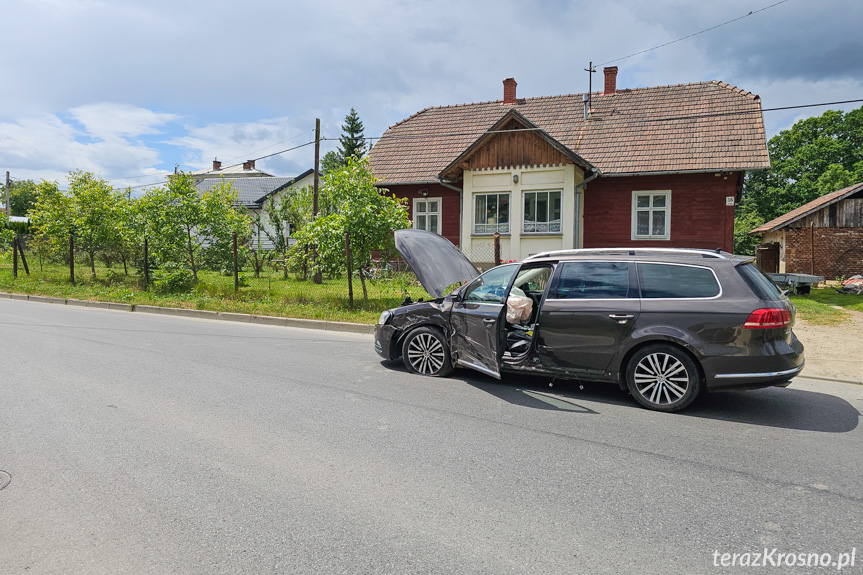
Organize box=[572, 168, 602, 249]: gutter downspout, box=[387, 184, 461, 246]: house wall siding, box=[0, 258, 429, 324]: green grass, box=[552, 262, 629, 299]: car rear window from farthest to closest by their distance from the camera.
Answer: box=[387, 184, 461, 246]: house wall siding → box=[572, 168, 602, 249]: gutter downspout → box=[0, 258, 429, 324]: green grass → box=[552, 262, 629, 299]: car rear window

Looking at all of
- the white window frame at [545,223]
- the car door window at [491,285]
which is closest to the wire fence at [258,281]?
the white window frame at [545,223]

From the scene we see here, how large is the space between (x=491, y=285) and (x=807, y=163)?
201 ft

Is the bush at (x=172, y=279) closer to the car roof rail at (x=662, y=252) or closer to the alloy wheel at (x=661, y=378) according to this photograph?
the car roof rail at (x=662, y=252)

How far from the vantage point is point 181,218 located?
54.4ft

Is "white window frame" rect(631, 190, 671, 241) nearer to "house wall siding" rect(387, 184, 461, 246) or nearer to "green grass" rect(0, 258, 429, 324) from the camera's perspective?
"house wall siding" rect(387, 184, 461, 246)

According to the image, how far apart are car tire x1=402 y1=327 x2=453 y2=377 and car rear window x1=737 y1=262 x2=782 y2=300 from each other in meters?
3.49

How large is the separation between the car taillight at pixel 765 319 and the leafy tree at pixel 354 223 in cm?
904

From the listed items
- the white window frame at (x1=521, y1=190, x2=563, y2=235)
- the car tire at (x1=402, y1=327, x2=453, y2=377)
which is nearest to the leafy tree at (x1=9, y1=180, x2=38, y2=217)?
the white window frame at (x1=521, y1=190, x2=563, y2=235)

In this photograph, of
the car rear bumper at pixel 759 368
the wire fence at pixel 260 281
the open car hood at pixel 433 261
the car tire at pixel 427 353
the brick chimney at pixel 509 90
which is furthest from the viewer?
the brick chimney at pixel 509 90

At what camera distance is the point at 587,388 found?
677 centimetres

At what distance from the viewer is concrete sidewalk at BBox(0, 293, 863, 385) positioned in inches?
303

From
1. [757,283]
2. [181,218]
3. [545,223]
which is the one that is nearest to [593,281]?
[757,283]

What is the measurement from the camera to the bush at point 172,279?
16641 millimetres

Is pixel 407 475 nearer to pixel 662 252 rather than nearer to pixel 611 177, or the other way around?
pixel 662 252
